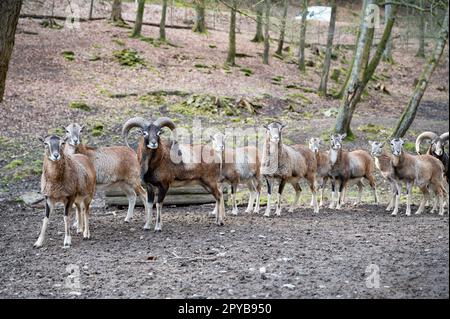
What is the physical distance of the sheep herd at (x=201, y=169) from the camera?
449 inches

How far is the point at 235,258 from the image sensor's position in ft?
32.1

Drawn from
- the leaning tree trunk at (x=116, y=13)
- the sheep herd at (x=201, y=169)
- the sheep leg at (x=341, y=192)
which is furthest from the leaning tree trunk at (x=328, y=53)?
the sheep leg at (x=341, y=192)

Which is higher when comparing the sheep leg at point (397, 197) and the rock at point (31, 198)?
the sheep leg at point (397, 197)

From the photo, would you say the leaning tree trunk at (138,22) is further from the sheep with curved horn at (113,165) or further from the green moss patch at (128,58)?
the sheep with curved horn at (113,165)

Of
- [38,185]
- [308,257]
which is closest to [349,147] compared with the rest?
[38,185]

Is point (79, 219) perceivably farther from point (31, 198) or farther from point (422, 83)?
point (422, 83)

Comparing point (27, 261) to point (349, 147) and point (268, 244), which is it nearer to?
point (268, 244)

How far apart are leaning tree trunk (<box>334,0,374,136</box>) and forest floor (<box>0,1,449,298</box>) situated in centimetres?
107

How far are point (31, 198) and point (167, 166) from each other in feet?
16.2

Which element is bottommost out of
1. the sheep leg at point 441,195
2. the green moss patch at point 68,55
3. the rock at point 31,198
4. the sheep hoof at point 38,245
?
the rock at point 31,198

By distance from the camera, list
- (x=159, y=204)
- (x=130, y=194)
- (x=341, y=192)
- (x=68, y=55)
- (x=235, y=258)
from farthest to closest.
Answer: (x=68, y=55), (x=341, y=192), (x=130, y=194), (x=159, y=204), (x=235, y=258)

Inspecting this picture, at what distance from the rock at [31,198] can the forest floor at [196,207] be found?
0.19m

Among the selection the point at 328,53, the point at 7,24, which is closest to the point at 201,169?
the point at 7,24
